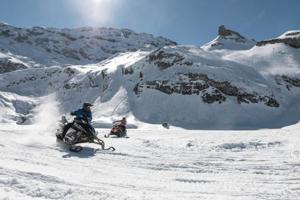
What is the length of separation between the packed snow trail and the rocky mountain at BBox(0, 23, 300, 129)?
3675 centimetres

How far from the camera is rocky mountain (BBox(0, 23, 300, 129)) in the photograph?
5275 centimetres

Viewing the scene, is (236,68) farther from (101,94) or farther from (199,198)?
(199,198)

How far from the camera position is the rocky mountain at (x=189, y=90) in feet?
173

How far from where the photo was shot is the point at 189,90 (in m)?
56.9

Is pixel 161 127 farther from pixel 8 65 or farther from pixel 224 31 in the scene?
pixel 8 65

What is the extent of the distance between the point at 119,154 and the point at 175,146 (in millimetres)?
3798

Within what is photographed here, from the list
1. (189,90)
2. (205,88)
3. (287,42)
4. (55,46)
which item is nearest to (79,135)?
(205,88)

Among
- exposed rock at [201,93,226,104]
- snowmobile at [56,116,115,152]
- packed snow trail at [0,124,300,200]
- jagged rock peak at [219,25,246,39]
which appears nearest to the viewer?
packed snow trail at [0,124,300,200]

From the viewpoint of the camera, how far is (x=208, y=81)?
188 ft

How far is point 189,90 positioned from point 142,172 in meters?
47.4

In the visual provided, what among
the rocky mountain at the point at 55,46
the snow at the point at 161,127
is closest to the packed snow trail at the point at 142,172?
the snow at the point at 161,127

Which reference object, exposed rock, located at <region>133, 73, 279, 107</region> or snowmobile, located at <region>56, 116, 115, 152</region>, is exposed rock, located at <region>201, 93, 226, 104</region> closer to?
exposed rock, located at <region>133, 73, 279, 107</region>

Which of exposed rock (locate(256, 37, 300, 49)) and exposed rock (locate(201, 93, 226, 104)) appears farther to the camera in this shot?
exposed rock (locate(256, 37, 300, 49))

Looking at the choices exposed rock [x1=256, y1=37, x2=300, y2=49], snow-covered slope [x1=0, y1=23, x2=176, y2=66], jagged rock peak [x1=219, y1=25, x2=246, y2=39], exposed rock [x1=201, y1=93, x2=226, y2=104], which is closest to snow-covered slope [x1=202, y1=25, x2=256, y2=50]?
jagged rock peak [x1=219, y1=25, x2=246, y2=39]
